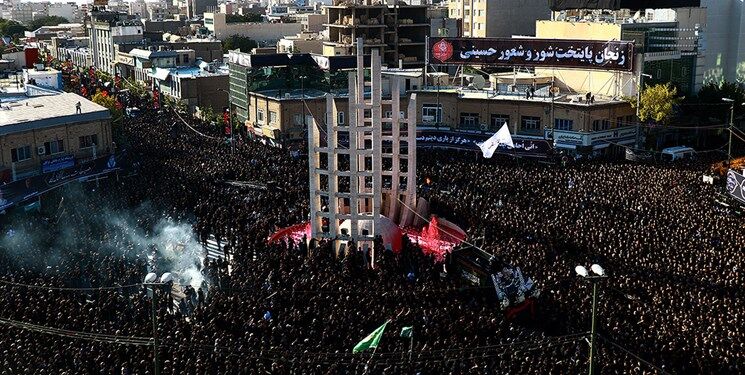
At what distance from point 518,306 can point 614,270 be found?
11.5 feet

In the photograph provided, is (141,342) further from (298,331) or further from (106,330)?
(298,331)

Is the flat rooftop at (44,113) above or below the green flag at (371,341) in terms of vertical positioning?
above

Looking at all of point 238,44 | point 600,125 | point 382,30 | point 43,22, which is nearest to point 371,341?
point 600,125

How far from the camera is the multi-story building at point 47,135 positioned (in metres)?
36.9

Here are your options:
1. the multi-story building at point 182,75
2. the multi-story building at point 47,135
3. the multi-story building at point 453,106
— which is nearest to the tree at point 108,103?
the multi-story building at point 453,106

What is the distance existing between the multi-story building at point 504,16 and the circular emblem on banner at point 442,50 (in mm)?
25872

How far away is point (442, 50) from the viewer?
52.0 m

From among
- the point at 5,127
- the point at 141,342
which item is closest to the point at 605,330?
the point at 141,342

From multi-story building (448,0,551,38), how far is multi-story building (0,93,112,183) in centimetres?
4184

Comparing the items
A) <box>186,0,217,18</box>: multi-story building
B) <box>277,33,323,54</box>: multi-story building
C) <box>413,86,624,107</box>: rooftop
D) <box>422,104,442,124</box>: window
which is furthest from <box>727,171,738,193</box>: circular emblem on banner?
<box>186,0,217,18</box>: multi-story building

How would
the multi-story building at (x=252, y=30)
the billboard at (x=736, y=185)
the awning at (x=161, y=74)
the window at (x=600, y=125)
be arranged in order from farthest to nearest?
the multi-story building at (x=252, y=30) → the awning at (x=161, y=74) → the window at (x=600, y=125) → the billboard at (x=736, y=185)

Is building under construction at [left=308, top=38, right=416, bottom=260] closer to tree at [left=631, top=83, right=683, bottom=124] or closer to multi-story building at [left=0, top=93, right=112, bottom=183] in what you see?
multi-story building at [left=0, top=93, right=112, bottom=183]

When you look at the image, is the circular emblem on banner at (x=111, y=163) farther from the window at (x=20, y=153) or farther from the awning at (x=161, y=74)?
the awning at (x=161, y=74)

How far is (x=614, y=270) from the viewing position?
25516mm
